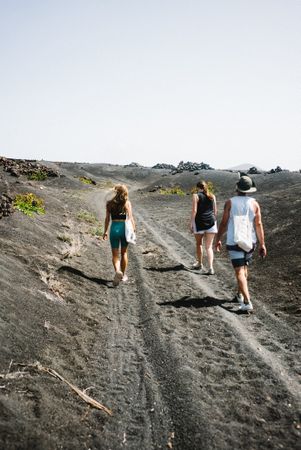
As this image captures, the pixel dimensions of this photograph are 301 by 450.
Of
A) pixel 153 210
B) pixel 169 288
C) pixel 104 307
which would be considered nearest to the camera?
pixel 104 307

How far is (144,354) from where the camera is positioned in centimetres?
491

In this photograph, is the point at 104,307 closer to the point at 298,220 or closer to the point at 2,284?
the point at 2,284

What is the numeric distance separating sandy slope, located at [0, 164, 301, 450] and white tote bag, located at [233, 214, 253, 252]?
1292 mm

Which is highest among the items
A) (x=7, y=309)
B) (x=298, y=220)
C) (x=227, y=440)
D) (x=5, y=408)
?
(x=298, y=220)

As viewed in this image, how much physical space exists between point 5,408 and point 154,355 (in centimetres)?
215

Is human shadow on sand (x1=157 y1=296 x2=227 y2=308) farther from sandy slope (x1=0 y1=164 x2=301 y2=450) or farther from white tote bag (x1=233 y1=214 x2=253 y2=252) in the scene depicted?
white tote bag (x1=233 y1=214 x2=253 y2=252)

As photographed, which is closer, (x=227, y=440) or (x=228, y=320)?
(x=227, y=440)

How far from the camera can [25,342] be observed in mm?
4523

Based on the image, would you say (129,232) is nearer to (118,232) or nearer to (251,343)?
(118,232)

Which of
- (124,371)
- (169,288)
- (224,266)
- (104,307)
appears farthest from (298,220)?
(124,371)

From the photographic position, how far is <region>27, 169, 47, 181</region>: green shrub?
33.6m

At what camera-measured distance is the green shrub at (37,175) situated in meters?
33.6

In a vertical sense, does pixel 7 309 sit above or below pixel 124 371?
above

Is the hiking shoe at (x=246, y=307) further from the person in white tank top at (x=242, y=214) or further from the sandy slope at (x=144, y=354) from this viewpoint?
the person in white tank top at (x=242, y=214)
